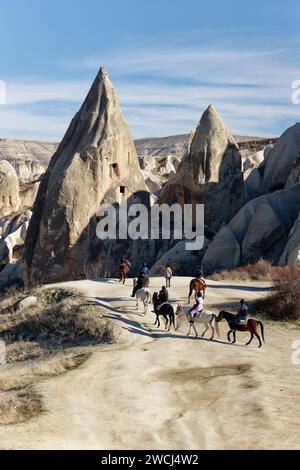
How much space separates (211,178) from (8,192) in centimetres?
2756

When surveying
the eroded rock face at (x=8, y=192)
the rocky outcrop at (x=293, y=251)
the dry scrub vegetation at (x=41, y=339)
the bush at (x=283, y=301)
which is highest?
the eroded rock face at (x=8, y=192)

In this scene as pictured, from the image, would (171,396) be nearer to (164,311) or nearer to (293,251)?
(164,311)

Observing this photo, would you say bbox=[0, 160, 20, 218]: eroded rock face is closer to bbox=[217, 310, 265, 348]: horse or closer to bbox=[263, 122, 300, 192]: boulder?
bbox=[263, 122, 300, 192]: boulder

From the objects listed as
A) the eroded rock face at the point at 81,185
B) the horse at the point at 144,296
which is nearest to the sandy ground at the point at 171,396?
the horse at the point at 144,296

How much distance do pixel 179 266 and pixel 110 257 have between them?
3874mm

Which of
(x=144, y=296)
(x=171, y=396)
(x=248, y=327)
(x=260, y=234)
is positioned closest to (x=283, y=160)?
(x=260, y=234)

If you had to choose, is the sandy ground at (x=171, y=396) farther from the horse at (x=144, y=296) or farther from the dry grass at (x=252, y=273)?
the dry grass at (x=252, y=273)

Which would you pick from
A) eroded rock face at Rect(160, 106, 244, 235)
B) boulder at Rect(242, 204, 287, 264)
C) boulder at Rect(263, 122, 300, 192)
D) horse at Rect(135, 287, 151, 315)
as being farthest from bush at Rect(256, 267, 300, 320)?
boulder at Rect(263, 122, 300, 192)

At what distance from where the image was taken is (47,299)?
24031mm

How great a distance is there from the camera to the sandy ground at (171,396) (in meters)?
11.3

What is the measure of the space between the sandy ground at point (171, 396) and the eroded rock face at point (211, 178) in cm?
1809

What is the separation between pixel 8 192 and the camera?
61688mm

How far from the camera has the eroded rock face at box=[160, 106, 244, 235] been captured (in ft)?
127

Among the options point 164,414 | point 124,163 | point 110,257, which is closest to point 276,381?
point 164,414
